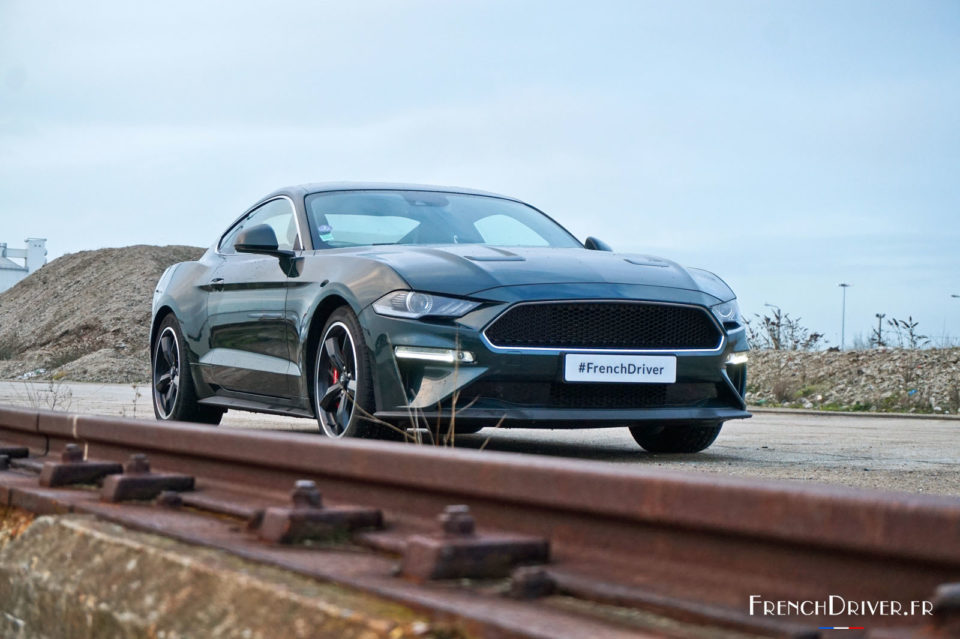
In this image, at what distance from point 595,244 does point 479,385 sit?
2.09 meters

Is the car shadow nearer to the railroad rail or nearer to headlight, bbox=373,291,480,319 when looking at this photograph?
headlight, bbox=373,291,480,319

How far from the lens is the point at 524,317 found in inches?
225

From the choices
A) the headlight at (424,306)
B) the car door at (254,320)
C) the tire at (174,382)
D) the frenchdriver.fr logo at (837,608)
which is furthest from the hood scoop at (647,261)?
the frenchdriver.fr logo at (837,608)

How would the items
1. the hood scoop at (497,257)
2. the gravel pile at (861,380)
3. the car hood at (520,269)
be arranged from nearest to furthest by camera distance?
the car hood at (520,269) → the hood scoop at (497,257) → the gravel pile at (861,380)

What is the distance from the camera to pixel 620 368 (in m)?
5.84

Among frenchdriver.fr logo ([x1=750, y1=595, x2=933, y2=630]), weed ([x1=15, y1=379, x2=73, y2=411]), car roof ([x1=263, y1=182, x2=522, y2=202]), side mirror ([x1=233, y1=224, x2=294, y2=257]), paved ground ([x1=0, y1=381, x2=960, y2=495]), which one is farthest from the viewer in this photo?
weed ([x1=15, y1=379, x2=73, y2=411])

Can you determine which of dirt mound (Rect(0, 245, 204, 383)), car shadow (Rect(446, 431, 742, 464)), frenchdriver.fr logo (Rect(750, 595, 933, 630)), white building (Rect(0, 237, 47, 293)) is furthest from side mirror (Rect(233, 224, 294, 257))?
white building (Rect(0, 237, 47, 293))

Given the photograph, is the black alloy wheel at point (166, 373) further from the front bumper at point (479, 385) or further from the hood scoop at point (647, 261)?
the hood scoop at point (647, 261)

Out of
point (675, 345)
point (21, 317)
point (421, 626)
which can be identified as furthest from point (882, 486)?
point (21, 317)

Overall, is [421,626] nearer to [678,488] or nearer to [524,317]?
[678,488]

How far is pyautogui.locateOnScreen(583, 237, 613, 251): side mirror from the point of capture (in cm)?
746

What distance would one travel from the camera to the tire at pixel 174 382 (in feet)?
26.3

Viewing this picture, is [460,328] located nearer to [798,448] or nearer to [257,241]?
[257,241]

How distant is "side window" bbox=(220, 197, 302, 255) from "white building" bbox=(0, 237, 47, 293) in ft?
213
